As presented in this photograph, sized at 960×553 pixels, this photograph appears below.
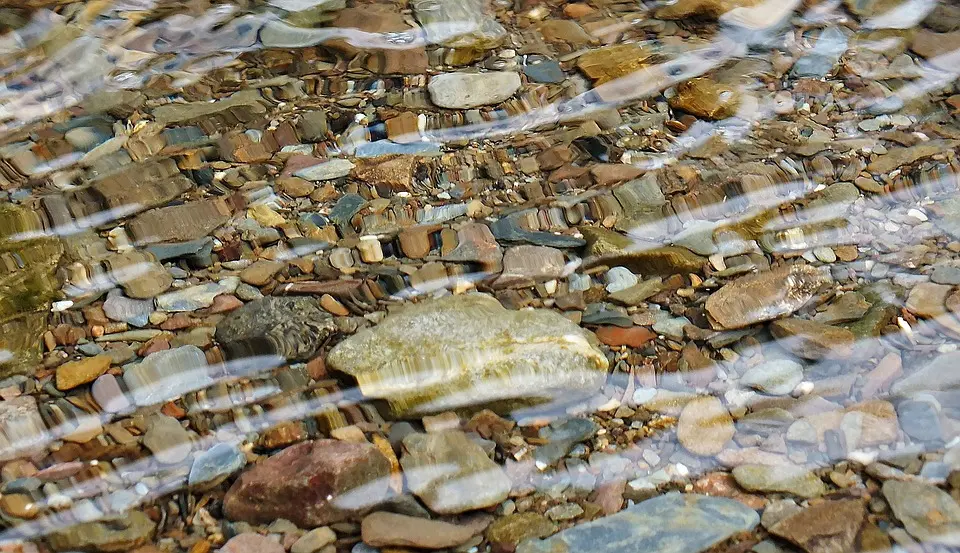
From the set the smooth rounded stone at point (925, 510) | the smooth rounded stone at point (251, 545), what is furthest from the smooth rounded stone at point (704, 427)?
the smooth rounded stone at point (251, 545)

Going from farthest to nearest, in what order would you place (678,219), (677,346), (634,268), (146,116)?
(146,116) → (678,219) → (634,268) → (677,346)

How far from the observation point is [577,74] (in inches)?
147

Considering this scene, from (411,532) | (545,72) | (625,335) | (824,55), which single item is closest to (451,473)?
(411,532)

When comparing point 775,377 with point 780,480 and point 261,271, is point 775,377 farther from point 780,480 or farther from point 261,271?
point 261,271

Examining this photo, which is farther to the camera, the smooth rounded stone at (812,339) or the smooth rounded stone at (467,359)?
the smooth rounded stone at (812,339)

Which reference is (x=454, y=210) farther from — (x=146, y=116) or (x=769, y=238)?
(x=146, y=116)

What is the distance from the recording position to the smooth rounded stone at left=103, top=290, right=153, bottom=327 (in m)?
2.65

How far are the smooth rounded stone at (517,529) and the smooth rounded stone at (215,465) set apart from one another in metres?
0.68

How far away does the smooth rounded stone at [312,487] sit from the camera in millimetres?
2053

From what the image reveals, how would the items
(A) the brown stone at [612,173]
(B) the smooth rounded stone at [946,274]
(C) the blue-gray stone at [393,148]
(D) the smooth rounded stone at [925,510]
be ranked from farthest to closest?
1. (C) the blue-gray stone at [393,148]
2. (A) the brown stone at [612,173]
3. (B) the smooth rounded stone at [946,274]
4. (D) the smooth rounded stone at [925,510]

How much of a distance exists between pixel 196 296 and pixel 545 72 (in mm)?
1851

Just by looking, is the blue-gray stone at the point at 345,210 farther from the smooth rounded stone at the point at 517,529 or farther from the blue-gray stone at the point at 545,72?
the smooth rounded stone at the point at 517,529

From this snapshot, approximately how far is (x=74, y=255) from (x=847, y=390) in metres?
2.46

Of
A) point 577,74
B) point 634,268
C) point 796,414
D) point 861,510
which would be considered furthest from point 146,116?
point 861,510
